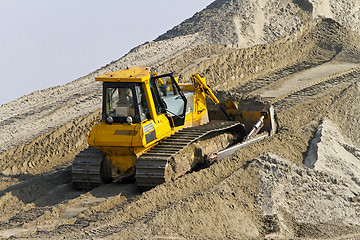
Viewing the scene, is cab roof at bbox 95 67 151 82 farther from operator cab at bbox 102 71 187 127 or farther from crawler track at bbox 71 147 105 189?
crawler track at bbox 71 147 105 189

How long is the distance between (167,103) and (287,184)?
9.29 feet

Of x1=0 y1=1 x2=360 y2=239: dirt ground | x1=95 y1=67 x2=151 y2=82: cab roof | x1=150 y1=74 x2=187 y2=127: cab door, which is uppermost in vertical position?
x1=95 y1=67 x2=151 y2=82: cab roof

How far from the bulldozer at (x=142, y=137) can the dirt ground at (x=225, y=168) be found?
1.02ft

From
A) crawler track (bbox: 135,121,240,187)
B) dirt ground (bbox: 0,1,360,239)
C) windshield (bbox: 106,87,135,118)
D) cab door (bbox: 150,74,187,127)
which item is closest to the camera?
dirt ground (bbox: 0,1,360,239)

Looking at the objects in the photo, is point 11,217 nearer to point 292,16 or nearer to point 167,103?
point 167,103

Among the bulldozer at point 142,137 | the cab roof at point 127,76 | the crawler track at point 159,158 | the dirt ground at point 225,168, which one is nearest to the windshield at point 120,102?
the bulldozer at point 142,137

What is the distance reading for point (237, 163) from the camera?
11.4 meters

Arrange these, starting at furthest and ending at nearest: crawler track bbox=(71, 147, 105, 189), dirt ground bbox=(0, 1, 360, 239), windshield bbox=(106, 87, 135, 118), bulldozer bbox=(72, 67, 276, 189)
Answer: crawler track bbox=(71, 147, 105, 189)
windshield bbox=(106, 87, 135, 118)
bulldozer bbox=(72, 67, 276, 189)
dirt ground bbox=(0, 1, 360, 239)

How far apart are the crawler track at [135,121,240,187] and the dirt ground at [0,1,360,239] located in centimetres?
28

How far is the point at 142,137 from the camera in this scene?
32.9ft

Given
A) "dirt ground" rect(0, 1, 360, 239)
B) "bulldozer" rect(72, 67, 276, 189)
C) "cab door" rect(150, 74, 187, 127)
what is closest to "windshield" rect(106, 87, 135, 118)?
"bulldozer" rect(72, 67, 276, 189)

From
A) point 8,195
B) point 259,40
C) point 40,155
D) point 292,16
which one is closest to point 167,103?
point 8,195

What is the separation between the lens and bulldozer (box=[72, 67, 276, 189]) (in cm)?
1011

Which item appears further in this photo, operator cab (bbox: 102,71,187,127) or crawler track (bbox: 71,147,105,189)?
crawler track (bbox: 71,147,105,189)
